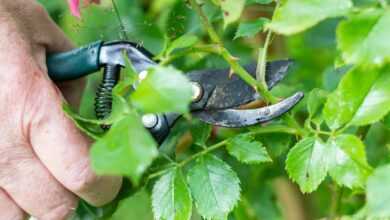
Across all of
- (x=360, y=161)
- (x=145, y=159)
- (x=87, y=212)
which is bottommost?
(x=87, y=212)

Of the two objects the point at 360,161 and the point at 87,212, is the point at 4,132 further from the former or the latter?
the point at 360,161

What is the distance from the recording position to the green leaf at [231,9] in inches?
28.4

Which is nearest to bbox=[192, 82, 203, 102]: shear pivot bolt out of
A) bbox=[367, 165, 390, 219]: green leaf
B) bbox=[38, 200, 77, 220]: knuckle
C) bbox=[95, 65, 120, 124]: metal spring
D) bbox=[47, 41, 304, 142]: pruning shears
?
bbox=[47, 41, 304, 142]: pruning shears

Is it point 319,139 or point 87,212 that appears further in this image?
point 87,212

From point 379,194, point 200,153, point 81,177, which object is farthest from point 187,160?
point 379,194

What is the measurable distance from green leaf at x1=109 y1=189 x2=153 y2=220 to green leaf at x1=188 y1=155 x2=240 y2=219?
0.68ft

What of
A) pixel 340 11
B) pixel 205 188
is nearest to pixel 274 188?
pixel 205 188

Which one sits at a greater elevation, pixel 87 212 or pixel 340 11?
pixel 340 11

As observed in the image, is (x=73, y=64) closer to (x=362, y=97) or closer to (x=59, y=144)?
(x=59, y=144)

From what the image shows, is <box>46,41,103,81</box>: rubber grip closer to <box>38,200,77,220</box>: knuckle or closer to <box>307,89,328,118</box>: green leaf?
<box>38,200,77,220</box>: knuckle

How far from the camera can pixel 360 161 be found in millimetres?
708

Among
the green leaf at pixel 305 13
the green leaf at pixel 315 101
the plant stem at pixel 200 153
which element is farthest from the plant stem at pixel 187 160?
the green leaf at pixel 305 13

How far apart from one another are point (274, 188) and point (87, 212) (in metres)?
0.78

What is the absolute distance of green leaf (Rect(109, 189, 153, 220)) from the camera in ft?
3.48
